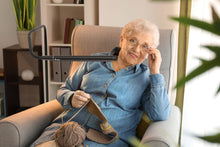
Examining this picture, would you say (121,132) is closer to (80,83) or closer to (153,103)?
(153,103)

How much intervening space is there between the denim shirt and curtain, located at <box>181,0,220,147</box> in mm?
893

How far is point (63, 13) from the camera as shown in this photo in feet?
10.5

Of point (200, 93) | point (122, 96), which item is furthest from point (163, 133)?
point (200, 93)

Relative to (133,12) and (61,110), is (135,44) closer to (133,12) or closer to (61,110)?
(61,110)

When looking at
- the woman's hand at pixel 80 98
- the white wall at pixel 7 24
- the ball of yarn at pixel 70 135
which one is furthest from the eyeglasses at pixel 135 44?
the white wall at pixel 7 24

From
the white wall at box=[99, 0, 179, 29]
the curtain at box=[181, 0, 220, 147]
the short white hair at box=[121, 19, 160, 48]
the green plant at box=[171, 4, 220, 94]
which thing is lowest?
the curtain at box=[181, 0, 220, 147]

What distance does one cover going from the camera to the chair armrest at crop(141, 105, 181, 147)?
1267mm

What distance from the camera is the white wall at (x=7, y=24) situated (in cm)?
326

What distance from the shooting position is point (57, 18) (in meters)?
3.14

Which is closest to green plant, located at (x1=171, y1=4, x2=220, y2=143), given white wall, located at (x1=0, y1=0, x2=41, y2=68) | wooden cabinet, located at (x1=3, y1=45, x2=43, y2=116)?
wooden cabinet, located at (x1=3, y1=45, x2=43, y2=116)

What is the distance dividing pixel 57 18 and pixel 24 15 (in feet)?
1.17

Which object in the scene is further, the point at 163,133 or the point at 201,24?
the point at 163,133

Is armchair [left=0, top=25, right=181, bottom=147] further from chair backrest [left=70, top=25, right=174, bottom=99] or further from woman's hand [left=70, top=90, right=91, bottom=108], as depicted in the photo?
woman's hand [left=70, top=90, right=91, bottom=108]

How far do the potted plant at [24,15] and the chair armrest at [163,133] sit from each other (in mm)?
1712
